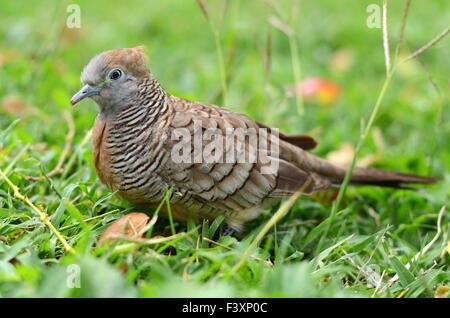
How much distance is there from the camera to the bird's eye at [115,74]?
310 cm

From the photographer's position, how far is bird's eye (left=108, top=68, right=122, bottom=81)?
310 centimetres

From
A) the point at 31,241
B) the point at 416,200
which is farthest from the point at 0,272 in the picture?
the point at 416,200

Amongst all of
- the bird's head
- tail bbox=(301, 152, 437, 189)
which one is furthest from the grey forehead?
tail bbox=(301, 152, 437, 189)

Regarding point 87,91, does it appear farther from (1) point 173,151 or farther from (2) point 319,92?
(2) point 319,92

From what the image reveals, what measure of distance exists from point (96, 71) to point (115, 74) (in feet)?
0.35

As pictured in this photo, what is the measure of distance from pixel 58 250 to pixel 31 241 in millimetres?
131

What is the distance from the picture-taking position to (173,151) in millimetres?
3160

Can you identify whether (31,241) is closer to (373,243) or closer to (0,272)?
(0,272)

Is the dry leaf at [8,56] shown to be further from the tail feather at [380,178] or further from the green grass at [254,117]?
the tail feather at [380,178]

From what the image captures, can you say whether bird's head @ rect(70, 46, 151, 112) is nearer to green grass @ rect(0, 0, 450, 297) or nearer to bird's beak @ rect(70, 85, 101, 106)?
bird's beak @ rect(70, 85, 101, 106)

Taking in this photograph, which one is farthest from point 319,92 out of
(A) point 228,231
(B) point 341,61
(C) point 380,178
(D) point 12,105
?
(D) point 12,105

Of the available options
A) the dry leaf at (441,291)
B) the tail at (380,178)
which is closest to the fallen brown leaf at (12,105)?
the tail at (380,178)

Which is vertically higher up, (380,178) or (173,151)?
(173,151)

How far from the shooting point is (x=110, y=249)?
102 inches
